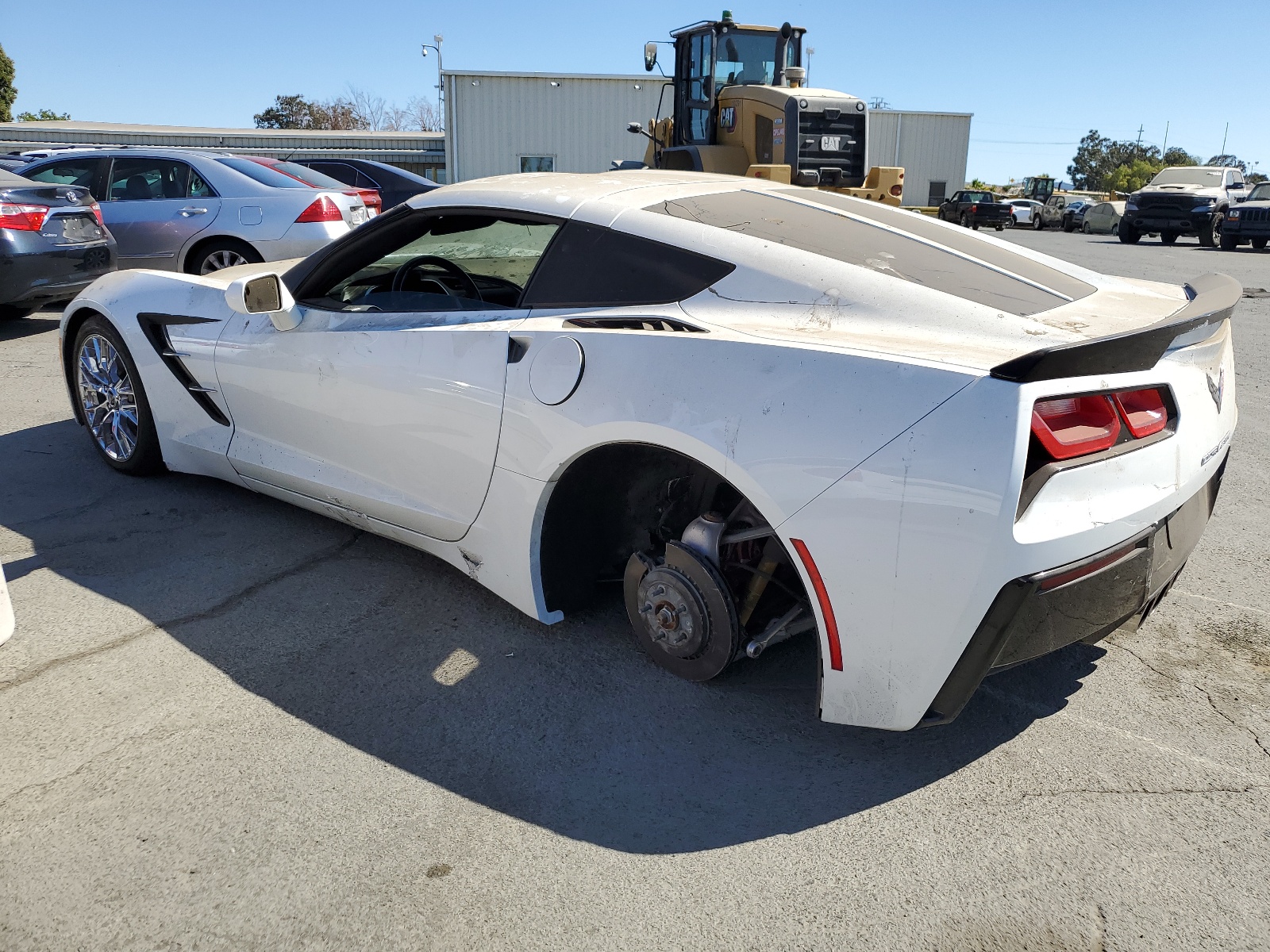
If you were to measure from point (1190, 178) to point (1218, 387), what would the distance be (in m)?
29.8

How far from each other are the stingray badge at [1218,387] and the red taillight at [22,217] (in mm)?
8595

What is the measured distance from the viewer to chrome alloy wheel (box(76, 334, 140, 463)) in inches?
181

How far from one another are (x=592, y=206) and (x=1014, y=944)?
230 cm

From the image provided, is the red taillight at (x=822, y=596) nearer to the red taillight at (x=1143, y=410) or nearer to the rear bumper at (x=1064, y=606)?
the rear bumper at (x=1064, y=606)

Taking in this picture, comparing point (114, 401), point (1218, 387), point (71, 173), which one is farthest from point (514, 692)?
point (71, 173)

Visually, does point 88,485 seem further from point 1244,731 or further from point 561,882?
point 1244,731

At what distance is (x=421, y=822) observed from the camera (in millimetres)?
2385

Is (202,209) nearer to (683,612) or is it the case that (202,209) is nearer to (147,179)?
(147,179)

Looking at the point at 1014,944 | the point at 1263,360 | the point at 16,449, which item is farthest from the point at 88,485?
the point at 1263,360

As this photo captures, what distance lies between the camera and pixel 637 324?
9.17 feet

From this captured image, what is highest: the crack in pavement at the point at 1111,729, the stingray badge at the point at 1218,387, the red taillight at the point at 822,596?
the stingray badge at the point at 1218,387

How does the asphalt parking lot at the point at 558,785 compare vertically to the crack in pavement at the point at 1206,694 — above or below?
below

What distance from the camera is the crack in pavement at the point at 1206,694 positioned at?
267 centimetres

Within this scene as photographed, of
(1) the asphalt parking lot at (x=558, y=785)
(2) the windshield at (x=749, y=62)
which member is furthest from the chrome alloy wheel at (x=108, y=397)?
(2) the windshield at (x=749, y=62)
